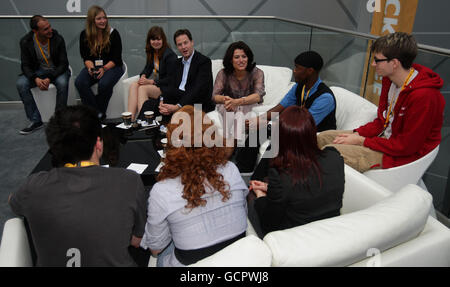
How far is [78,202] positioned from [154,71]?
3224 millimetres

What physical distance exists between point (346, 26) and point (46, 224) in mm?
7292

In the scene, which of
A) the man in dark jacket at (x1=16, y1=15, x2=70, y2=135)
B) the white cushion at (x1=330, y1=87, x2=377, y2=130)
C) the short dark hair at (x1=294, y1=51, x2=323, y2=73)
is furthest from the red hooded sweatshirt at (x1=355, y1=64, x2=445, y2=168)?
the man in dark jacket at (x1=16, y1=15, x2=70, y2=135)

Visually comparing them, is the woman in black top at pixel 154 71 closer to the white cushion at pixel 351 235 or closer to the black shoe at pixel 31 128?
the black shoe at pixel 31 128

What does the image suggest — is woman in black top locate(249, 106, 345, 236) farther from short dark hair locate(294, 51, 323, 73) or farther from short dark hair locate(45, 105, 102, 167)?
short dark hair locate(294, 51, 323, 73)

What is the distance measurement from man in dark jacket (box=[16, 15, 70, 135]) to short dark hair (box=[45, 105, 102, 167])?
2.97m

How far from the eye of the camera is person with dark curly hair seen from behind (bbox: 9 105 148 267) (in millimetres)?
1082

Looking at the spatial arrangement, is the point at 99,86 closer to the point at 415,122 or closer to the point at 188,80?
the point at 188,80

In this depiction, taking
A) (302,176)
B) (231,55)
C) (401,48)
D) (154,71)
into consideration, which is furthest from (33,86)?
(401,48)

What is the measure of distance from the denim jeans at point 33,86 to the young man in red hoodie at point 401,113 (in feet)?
11.3

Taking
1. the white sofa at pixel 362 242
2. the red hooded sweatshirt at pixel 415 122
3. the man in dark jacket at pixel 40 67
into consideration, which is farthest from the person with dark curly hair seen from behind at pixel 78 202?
the man in dark jacket at pixel 40 67
